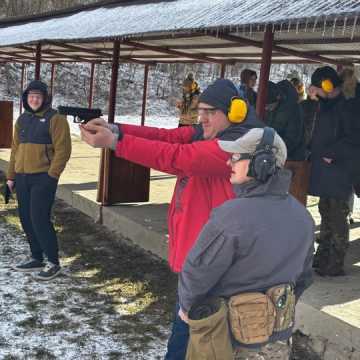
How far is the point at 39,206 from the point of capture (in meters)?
4.75

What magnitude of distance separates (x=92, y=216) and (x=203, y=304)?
5.55 metres

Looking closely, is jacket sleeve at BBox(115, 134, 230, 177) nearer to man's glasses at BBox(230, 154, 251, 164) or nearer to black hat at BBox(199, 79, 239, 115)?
black hat at BBox(199, 79, 239, 115)

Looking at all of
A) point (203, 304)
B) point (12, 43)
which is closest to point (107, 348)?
point (203, 304)

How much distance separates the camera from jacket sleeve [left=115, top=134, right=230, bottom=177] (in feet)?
7.89

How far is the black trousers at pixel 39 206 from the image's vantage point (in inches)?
186

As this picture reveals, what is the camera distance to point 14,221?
23.1 feet

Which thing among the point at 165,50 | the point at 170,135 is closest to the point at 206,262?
the point at 170,135

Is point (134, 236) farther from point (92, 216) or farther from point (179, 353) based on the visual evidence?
point (179, 353)

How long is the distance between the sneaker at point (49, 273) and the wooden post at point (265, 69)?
92.0 inches

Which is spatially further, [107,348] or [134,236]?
[134,236]

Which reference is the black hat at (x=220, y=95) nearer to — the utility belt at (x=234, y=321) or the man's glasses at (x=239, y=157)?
the man's glasses at (x=239, y=157)

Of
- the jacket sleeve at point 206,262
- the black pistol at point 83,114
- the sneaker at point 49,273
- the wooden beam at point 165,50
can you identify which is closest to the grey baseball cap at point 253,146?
the jacket sleeve at point 206,262

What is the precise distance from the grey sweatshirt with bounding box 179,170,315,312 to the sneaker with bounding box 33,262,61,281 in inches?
129

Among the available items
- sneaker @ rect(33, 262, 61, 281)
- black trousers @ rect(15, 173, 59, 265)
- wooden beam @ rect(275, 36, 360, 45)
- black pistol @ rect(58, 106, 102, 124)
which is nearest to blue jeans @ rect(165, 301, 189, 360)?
black pistol @ rect(58, 106, 102, 124)
